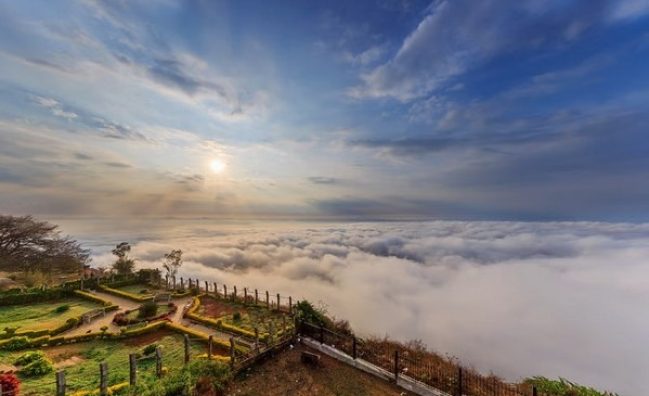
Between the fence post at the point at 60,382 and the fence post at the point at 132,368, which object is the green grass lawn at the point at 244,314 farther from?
the fence post at the point at 60,382

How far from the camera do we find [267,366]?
1920cm

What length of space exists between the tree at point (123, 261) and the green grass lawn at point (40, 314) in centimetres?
1165

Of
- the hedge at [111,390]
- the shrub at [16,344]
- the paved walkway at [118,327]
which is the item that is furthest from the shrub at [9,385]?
the shrub at [16,344]

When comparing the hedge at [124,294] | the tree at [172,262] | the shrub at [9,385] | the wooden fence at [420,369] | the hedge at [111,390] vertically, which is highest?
the tree at [172,262]

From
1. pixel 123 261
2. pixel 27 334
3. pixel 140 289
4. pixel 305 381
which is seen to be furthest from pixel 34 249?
pixel 305 381

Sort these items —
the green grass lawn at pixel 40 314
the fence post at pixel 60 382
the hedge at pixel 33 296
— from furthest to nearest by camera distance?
the hedge at pixel 33 296, the green grass lawn at pixel 40 314, the fence post at pixel 60 382

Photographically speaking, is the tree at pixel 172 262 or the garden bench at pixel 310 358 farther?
the tree at pixel 172 262

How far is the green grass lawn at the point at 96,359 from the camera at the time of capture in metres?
16.9

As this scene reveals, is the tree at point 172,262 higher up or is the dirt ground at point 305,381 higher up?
the tree at point 172,262

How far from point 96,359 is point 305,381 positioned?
48.1ft

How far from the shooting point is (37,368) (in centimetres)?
1883

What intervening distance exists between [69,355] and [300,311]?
16166 millimetres

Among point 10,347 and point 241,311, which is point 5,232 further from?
point 241,311

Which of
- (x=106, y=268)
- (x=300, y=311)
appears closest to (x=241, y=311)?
(x=300, y=311)
